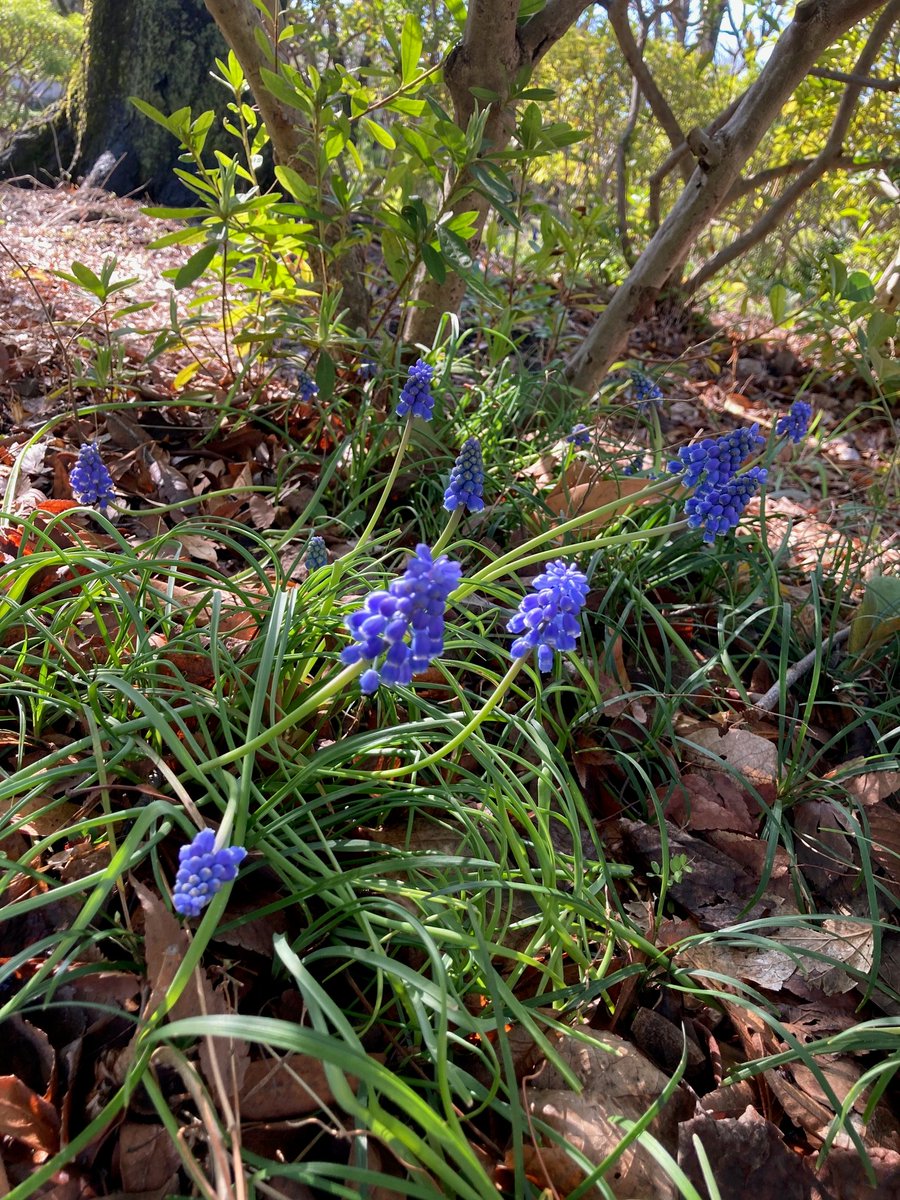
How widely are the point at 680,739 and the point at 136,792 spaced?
132cm

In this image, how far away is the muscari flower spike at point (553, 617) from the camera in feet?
4.50

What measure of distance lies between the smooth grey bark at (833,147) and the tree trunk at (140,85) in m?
3.96

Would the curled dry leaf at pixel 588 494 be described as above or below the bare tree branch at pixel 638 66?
below

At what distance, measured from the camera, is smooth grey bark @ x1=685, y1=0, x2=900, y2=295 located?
4133 mm

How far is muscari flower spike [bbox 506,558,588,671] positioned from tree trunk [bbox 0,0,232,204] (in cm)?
637

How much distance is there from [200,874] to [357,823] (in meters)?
0.62

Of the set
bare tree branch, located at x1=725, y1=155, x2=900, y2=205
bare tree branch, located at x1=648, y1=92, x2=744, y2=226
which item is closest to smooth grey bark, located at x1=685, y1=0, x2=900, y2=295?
bare tree branch, located at x1=725, y1=155, x2=900, y2=205

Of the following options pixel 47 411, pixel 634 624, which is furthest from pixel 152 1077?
pixel 47 411

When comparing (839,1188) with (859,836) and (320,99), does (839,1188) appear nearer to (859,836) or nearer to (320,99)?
(859,836)

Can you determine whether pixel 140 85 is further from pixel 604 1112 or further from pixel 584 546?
pixel 604 1112

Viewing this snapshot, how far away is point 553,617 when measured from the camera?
1.38 m

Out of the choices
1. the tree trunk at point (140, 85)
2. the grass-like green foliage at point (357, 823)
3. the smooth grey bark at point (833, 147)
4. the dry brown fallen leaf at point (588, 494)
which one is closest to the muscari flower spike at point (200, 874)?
the grass-like green foliage at point (357, 823)

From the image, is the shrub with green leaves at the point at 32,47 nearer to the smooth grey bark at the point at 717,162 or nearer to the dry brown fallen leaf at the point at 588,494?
the smooth grey bark at the point at 717,162

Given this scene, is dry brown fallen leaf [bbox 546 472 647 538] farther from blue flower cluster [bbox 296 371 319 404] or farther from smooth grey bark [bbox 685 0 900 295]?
smooth grey bark [bbox 685 0 900 295]
